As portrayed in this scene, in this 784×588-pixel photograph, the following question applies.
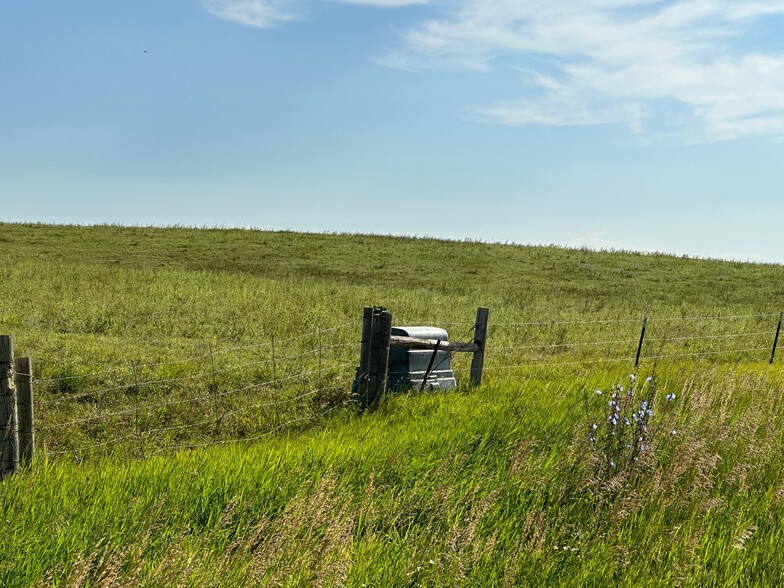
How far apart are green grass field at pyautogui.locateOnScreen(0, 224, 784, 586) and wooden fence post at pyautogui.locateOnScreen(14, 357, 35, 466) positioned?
0.67 feet

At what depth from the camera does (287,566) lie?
3.60 meters

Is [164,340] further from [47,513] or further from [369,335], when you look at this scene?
[47,513]

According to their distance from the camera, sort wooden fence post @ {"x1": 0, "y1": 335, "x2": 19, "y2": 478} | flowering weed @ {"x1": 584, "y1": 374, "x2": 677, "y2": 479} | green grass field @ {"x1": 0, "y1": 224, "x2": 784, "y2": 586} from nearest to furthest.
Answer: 1. green grass field @ {"x1": 0, "y1": 224, "x2": 784, "y2": 586}
2. flowering weed @ {"x1": 584, "y1": 374, "x2": 677, "y2": 479}
3. wooden fence post @ {"x1": 0, "y1": 335, "x2": 19, "y2": 478}

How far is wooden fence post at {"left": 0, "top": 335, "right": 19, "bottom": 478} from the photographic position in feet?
19.5

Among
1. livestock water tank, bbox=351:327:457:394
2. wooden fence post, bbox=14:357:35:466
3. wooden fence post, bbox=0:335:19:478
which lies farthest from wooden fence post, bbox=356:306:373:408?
wooden fence post, bbox=0:335:19:478

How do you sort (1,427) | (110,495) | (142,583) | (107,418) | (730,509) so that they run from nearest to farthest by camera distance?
(142,583) < (110,495) < (730,509) < (1,427) < (107,418)

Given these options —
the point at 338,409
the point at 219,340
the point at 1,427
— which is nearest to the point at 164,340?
the point at 219,340

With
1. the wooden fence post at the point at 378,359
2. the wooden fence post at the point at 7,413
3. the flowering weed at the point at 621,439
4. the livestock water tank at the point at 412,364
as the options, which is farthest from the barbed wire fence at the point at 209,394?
the flowering weed at the point at 621,439

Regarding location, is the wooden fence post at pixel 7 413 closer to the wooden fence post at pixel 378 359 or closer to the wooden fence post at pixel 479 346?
the wooden fence post at pixel 378 359

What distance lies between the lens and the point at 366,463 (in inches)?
226

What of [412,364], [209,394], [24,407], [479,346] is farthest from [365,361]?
[24,407]

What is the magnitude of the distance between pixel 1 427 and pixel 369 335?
13.4ft

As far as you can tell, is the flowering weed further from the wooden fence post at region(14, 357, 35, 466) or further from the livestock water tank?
the wooden fence post at region(14, 357, 35, 466)

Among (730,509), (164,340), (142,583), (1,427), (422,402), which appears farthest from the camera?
(164,340)
